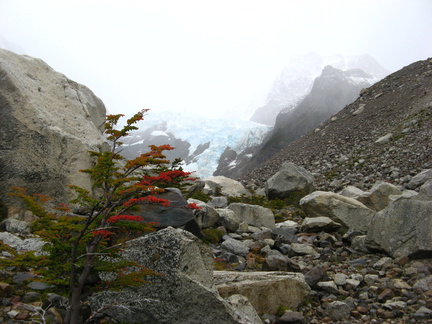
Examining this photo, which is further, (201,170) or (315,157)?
(201,170)

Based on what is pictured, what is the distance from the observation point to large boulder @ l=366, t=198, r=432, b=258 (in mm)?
6016

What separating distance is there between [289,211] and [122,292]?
11045 millimetres

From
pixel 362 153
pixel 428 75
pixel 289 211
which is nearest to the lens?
pixel 289 211

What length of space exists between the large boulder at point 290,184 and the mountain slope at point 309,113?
36.2 meters

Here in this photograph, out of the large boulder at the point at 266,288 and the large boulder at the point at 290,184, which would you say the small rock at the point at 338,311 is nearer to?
the large boulder at the point at 266,288

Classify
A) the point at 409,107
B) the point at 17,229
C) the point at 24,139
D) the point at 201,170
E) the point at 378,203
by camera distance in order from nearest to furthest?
the point at 17,229
the point at 24,139
the point at 378,203
the point at 409,107
the point at 201,170

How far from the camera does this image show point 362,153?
21.3 metres

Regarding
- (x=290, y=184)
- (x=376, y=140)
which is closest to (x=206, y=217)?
(x=290, y=184)

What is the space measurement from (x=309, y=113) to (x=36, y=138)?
2722 inches

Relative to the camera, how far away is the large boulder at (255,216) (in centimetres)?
1103

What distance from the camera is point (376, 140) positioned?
2264 centimetres

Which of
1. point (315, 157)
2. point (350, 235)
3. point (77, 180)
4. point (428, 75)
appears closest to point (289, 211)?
point (350, 235)

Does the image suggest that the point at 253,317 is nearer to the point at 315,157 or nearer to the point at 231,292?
the point at 231,292

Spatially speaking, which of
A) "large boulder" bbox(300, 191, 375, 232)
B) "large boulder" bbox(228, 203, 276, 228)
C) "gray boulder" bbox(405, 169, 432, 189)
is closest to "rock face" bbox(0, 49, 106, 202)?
"large boulder" bbox(228, 203, 276, 228)
